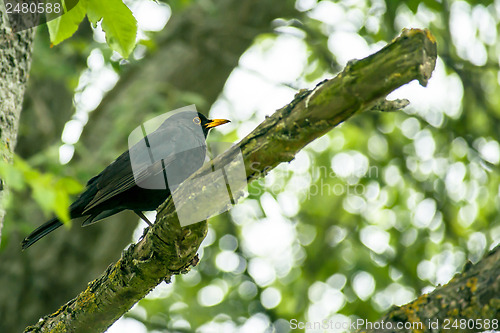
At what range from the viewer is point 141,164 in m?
3.86

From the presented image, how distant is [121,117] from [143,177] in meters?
1.45

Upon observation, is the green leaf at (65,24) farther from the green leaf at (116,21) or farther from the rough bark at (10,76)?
the rough bark at (10,76)

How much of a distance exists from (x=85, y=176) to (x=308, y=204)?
3654mm

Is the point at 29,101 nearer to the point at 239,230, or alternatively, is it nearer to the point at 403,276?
the point at 239,230

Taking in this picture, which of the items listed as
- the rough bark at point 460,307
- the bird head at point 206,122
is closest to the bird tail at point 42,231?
the bird head at point 206,122

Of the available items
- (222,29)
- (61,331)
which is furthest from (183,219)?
(222,29)

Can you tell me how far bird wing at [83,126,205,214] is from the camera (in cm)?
370

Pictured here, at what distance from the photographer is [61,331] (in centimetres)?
257

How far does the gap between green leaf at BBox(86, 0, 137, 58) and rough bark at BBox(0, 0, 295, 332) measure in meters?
2.71

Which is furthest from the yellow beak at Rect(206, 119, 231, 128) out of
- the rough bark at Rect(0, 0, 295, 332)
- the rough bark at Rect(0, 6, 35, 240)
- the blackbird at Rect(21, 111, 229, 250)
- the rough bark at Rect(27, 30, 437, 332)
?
the rough bark at Rect(27, 30, 437, 332)

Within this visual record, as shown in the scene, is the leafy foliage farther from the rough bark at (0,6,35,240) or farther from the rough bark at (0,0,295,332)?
the rough bark at (0,0,295,332)

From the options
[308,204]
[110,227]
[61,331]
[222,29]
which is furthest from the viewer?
[308,204]

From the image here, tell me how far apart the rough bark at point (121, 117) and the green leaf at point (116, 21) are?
271cm

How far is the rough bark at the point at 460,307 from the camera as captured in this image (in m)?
1.68
